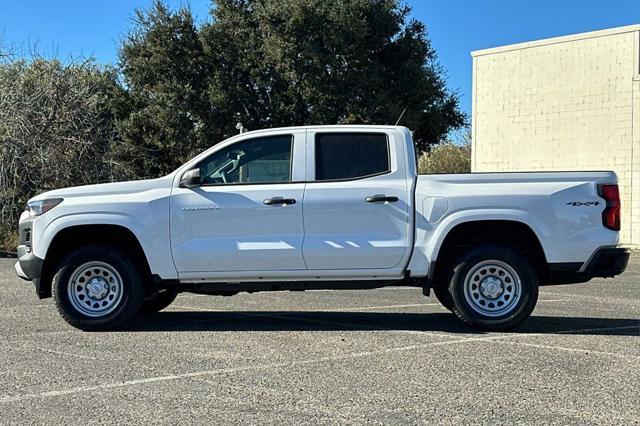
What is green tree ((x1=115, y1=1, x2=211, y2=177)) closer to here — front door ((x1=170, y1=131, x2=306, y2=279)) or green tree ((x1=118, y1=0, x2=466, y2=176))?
green tree ((x1=118, y1=0, x2=466, y2=176))

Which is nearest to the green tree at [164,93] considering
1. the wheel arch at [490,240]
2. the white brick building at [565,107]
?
the white brick building at [565,107]

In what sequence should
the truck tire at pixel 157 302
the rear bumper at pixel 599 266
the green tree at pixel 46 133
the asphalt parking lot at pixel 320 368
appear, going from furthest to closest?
the green tree at pixel 46 133 < the truck tire at pixel 157 302 < the rear bumper at pixel 599 266 < the asphalt parking lot at pixel 320 368

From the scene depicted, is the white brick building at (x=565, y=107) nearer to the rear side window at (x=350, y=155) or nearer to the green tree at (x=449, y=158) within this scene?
the green tree at (x=449, y=158)

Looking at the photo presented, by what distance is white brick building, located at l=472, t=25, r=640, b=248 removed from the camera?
21531 millimetres

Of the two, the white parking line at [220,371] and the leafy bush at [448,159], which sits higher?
the leafy bush at [448,159]

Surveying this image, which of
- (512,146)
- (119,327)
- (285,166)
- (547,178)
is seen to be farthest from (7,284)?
(512,146)

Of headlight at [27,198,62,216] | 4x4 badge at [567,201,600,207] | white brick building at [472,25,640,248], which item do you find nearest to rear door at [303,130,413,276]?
4x4 badge at [567,201,600,207]

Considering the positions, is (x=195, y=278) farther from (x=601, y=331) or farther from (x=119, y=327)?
(x=601, y=331)

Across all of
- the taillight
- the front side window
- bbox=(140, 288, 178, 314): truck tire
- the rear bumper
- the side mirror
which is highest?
the front side window

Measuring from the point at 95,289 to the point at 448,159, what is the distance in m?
32.4

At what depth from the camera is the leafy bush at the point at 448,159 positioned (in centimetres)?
3781

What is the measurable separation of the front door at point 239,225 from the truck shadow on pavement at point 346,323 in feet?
2.71

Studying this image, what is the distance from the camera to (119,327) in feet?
27.0

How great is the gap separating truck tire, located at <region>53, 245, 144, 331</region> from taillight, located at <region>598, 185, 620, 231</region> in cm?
472
